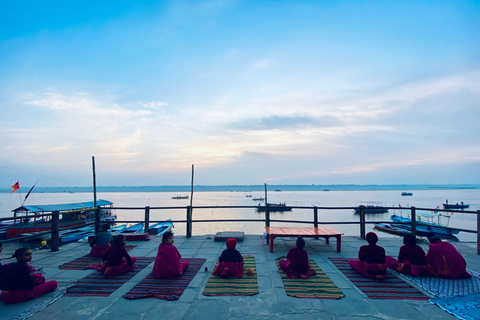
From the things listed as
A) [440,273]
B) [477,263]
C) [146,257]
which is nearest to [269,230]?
[146,257]

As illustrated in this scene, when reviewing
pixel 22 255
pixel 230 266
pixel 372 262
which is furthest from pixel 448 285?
pixel 22 255

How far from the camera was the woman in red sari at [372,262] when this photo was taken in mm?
5258

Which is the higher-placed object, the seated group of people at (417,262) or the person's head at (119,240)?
the person's head at (119,240)

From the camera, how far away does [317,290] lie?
466 centimetres

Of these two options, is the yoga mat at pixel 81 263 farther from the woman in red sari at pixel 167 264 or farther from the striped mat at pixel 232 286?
the striped mat at pixel 232 286

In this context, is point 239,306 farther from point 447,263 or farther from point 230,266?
point 447,263

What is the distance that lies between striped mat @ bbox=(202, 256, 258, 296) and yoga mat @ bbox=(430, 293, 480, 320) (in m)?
2.87

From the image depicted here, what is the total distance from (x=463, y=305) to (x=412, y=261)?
1.49 metres

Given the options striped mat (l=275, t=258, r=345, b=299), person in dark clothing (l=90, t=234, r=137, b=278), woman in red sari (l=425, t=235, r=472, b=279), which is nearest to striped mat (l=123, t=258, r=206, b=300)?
person in dark clothing (l=90, t=234, r=137, b=278)

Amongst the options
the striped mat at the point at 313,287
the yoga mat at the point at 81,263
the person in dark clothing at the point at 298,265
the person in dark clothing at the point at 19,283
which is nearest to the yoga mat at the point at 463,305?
the striped mat at the point at 313,287

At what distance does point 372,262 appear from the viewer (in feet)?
17.6

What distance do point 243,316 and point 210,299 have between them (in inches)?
30.2

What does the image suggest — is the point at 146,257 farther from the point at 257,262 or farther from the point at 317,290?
the point at 317,290

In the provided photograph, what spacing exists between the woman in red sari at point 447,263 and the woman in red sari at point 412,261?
0.47 feet
